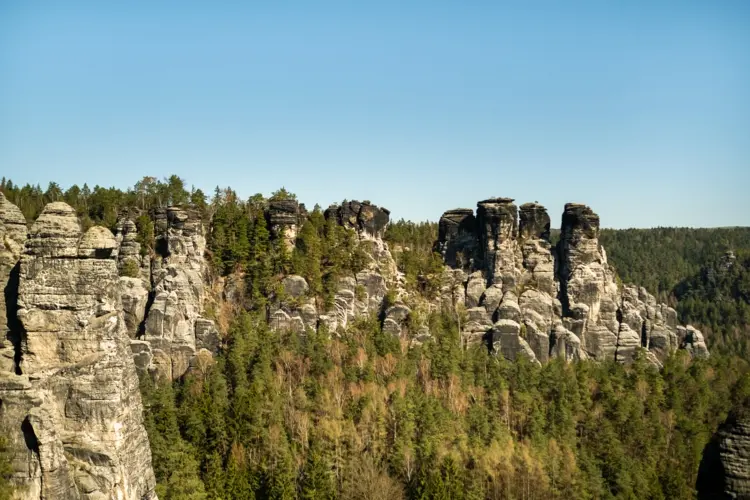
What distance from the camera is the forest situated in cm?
4169

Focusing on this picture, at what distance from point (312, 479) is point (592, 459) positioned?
2287 centimetres

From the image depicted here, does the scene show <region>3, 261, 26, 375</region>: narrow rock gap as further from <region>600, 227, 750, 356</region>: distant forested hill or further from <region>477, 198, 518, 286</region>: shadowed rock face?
<region>600, 227, 750, 356</region>: distant forested hill

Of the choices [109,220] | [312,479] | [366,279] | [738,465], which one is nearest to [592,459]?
[738,465]

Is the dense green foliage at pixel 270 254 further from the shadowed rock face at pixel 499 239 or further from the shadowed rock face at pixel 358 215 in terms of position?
the shadowed rock face at pixel 499 239

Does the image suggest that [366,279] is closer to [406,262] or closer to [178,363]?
[406,262]

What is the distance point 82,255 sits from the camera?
98.8ft

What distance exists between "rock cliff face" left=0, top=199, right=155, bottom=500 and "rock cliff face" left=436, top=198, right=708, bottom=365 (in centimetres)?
4154

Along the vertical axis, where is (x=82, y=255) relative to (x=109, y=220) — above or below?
below

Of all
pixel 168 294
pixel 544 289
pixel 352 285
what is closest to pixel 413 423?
pixel 352 285

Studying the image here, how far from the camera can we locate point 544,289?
69562 millimetres

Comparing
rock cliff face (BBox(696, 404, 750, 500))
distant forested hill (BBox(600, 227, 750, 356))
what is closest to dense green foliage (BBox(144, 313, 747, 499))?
rock cliff face (BBox(696, 404, 750, 500))

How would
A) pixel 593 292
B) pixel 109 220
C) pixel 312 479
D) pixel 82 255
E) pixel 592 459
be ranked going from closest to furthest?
pixel 82 255
pixel 312 479
pixel 592 459
pixel 109 220
pixel 593 292

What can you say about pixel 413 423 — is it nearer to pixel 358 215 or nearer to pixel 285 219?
pixel 285 219

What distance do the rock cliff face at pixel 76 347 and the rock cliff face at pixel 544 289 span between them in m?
41.5
